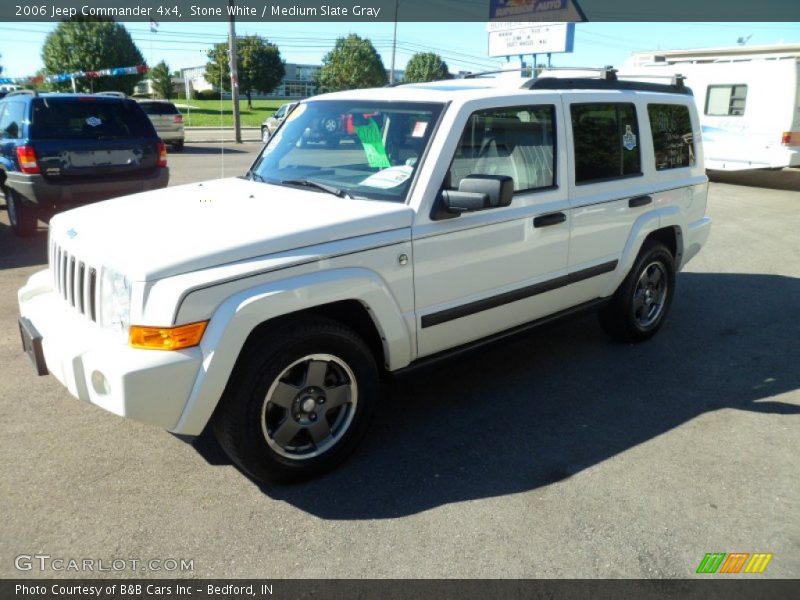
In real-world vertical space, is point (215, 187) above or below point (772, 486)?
above

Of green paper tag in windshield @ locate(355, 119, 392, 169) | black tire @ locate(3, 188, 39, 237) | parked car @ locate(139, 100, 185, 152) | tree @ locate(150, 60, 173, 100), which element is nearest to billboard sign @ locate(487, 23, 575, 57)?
parked car @ locate(139, 100, 185, 152)

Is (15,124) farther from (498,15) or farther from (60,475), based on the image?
(498,15)

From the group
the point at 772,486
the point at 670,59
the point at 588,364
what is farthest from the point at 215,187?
the point at 670,59

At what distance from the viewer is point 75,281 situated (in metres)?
3.17

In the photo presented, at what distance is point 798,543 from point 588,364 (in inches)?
81.1

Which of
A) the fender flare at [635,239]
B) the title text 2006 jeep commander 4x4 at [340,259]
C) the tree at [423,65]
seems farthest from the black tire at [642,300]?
the tree at [423,65]

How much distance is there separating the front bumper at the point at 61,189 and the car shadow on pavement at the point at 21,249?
0.57 meters

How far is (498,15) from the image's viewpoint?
2903 centimetres

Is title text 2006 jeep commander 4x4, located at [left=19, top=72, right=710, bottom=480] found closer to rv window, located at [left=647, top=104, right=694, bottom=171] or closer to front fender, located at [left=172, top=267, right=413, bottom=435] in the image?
front fender, located at [left=172, top=267, right=413, bottom=435]

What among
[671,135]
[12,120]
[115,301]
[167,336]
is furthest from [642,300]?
[12,120]

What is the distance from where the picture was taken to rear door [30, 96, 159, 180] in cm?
798

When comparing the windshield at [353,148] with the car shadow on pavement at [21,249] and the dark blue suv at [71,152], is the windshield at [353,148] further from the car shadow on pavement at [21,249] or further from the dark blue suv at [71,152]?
the dark blue suv at [71,152]

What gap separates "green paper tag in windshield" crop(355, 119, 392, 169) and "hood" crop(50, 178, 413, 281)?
1.05ft

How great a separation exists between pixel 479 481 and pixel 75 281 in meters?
2.20
